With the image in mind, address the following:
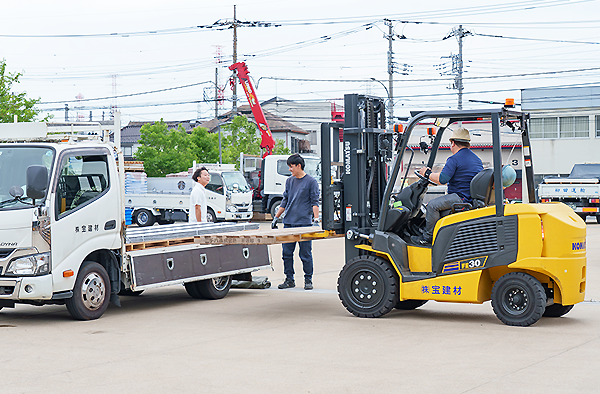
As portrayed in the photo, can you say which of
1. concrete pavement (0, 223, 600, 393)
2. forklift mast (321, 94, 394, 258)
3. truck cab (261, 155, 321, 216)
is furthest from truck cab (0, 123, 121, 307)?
truck cab (261, 155, 321, 216)

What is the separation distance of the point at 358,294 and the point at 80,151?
362 centimetres

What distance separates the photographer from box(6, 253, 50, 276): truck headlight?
804cm

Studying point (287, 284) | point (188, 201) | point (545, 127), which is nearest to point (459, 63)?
point (545, 127)

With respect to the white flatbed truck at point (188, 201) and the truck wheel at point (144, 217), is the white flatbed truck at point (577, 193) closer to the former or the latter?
the white flatbed truck at point (188, 201)

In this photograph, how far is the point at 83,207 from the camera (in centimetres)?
853

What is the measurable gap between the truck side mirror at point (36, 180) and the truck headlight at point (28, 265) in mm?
651

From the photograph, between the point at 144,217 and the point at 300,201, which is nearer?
the point at 300,201

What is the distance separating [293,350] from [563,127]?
149 feet

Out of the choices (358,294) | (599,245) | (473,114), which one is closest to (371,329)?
(358,294)

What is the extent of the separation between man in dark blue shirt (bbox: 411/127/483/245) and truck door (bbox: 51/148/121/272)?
145 inches

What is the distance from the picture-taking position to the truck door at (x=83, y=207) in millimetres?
8250

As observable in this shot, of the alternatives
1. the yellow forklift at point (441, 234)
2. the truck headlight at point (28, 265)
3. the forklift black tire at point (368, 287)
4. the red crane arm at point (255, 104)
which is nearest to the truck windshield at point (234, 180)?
the red crane arm at point (255, 104)

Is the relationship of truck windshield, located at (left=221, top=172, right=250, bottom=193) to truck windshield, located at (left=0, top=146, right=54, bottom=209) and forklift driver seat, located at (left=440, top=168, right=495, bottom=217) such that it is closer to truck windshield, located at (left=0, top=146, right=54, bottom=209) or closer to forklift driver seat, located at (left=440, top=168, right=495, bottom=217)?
truck windshield, located at (left=0, top=146, right=54, bottom=209)

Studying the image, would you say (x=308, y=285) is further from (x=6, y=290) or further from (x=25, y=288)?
(x=6, y=290)
